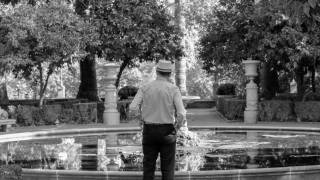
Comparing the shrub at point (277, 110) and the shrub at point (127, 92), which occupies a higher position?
the shrub at point (127, 92)

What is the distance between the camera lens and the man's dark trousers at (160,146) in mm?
7473

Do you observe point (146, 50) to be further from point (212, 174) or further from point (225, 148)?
point (212, 174)

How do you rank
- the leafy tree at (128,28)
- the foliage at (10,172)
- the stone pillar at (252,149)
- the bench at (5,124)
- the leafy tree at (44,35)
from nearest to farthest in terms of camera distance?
the foliage at (10,172) < the stone pillar at (252,149) < the bench at (5,124) < the leafy tree at (44,35) < the leafy tree at (128,28)

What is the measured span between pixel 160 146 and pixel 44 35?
49.9 ft

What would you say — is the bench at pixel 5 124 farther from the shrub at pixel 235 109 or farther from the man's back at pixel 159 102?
the man's back at pixel 159 102

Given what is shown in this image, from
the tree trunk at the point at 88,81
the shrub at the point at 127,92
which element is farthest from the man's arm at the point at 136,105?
the shrub at the point at 127,92

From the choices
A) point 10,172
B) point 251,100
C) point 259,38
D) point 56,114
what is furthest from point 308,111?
point 10,172

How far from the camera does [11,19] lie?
875 inches

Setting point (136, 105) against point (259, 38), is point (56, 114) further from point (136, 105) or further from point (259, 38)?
point (136, 105)

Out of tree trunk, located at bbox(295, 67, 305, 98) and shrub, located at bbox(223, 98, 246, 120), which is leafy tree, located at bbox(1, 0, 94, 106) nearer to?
shrub, located at bbox(223, 98, 246, 120)

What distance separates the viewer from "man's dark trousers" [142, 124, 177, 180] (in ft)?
24.5

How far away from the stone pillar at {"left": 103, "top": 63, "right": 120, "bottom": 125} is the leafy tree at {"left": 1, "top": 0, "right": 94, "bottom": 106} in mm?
1526

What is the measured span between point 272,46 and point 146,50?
19.4 feet

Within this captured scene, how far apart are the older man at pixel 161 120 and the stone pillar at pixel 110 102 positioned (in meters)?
15.3
